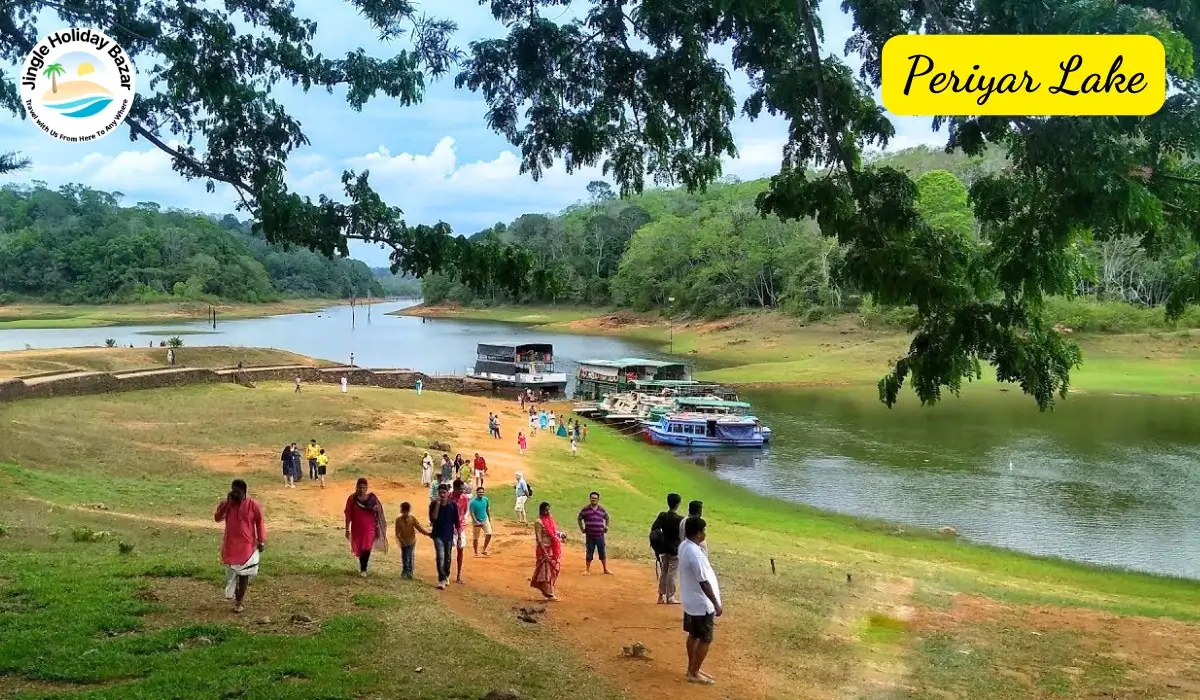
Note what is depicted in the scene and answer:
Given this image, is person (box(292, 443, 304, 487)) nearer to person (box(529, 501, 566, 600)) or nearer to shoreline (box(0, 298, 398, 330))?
person (box(529, 501, 566, 600))

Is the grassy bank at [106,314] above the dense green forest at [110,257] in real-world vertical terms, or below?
below

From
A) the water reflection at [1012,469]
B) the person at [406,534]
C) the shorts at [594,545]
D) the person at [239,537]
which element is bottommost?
the water reflection at [1012,469]

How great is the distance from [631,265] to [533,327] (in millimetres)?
18148

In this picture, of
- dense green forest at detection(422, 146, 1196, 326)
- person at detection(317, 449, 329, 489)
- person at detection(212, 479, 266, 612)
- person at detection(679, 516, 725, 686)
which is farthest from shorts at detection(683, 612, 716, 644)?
dense green forest at detection(422, 146, 1196, 326)

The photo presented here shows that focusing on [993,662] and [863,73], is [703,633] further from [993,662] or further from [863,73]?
[863,73]

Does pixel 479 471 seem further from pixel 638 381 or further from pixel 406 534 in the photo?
pixel 638 381

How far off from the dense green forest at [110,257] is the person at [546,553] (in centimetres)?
10240

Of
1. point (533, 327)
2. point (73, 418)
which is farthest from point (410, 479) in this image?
point (533, 327)

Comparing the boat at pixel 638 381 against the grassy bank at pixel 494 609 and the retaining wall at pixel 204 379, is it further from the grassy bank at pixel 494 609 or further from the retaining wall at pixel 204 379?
the grassy bank at pixel 494 609

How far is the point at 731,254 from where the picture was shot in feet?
299

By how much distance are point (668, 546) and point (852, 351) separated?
54.5 m

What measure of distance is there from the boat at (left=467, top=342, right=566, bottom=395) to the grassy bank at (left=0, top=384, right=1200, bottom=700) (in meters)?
27.8

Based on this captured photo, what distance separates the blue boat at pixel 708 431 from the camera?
34125 mm

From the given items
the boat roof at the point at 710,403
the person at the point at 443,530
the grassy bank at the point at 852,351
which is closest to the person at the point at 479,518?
the person at the point at 443,530
